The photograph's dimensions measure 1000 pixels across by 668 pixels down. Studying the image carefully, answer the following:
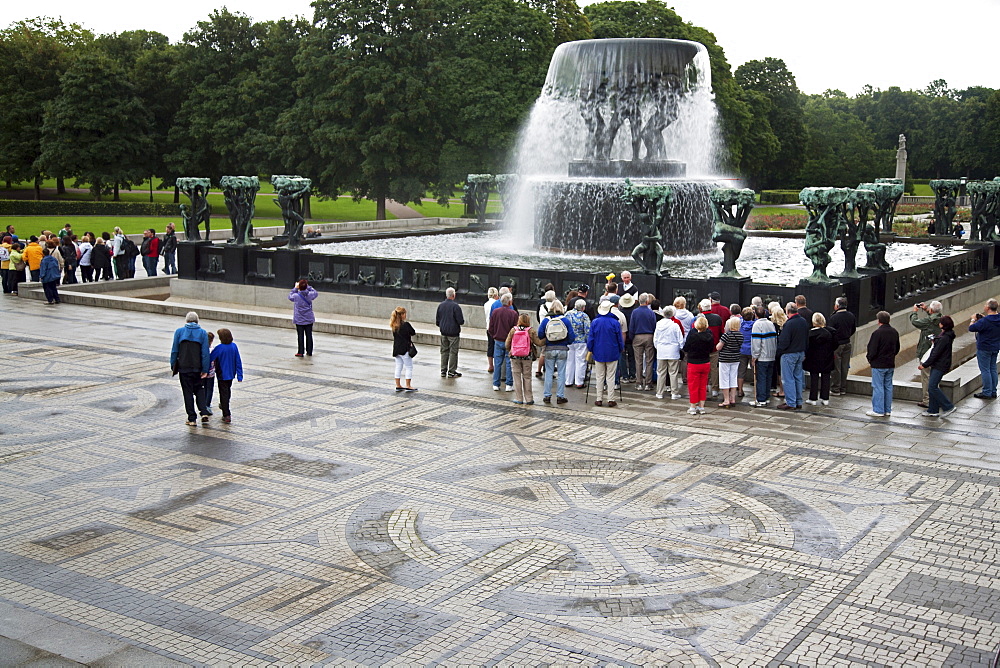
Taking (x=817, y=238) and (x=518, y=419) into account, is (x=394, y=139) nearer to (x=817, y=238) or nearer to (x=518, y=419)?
(x=817, y=238)

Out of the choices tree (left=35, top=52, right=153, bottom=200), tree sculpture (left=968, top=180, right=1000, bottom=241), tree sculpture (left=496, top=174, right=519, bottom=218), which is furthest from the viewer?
tree (left=35, top=52, right=153, bottom=200)

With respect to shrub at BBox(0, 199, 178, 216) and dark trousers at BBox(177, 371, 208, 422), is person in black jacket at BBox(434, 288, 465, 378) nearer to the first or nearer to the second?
dark trousers at BBox(177, 371, 208, 422)

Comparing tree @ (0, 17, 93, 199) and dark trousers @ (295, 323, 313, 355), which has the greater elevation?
tree @ (0, 17, 93, 199)

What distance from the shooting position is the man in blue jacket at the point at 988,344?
16.9m

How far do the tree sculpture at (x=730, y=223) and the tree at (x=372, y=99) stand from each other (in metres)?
33.8

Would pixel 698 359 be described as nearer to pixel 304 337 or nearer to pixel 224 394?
pixel 224 394

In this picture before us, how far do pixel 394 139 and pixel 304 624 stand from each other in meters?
46.2

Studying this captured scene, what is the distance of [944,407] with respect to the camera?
51.8 feet

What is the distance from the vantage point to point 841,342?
665 inches

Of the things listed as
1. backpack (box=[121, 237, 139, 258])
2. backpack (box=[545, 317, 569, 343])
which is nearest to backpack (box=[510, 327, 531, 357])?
backpack (box=[545, 317, 569, 343])

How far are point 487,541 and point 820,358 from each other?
788cm

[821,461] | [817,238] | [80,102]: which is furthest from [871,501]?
[80,102]

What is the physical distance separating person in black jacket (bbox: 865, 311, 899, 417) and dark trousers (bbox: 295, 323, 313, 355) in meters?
10.4

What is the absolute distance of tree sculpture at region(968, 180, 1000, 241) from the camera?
106 feet
